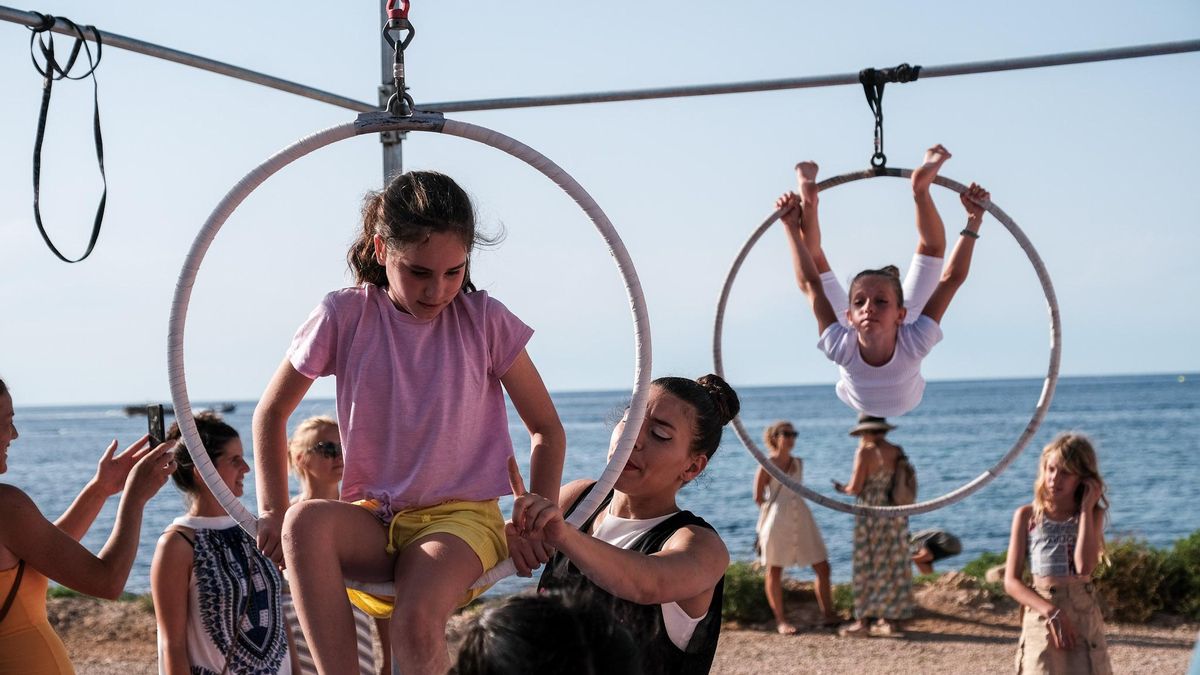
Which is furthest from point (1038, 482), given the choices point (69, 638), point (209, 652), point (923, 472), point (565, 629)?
point (923, 472)

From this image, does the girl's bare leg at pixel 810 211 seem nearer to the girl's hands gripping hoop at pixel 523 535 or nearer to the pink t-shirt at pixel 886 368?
the pink t-shirt at pixel 886 368

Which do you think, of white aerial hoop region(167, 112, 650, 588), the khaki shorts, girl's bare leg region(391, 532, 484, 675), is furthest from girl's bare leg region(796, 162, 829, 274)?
girl's bare leg region(391, 532, 484, 675)

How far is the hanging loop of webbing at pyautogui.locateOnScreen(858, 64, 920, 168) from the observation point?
571cm

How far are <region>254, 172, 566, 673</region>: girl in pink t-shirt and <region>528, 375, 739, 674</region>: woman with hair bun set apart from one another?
0.20 metres

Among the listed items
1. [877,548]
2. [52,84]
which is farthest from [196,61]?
[877,548]

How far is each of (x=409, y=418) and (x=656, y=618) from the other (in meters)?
0.84

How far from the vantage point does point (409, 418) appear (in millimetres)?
3633

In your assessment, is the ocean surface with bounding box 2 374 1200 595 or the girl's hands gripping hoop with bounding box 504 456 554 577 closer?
the girl's hands gripping hoop with bounding box 504 456 554 577

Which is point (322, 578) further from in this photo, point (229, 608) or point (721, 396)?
point (229, 608)

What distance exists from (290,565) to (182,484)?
6.28ft

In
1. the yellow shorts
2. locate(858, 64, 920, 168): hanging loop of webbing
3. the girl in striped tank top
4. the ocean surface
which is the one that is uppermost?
locate(858, 64, 920, 168): hanging loop of webbing

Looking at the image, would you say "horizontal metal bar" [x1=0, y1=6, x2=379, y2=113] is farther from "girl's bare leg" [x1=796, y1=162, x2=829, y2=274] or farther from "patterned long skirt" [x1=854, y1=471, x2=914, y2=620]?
"patterned long skirt" [x1=854, y1=471, x2=914, y2=620]

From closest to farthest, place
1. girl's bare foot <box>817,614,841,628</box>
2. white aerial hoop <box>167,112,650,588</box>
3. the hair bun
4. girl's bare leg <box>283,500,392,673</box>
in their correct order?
girl's bare leg <box>283,500,392,673</box> → white aerial hoop <box>167,112,650,588</box> → the hair bun → girl's bare foot <box>817,614,841,628</box>

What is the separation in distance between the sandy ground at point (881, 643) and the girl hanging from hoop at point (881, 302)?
3.99 meters
